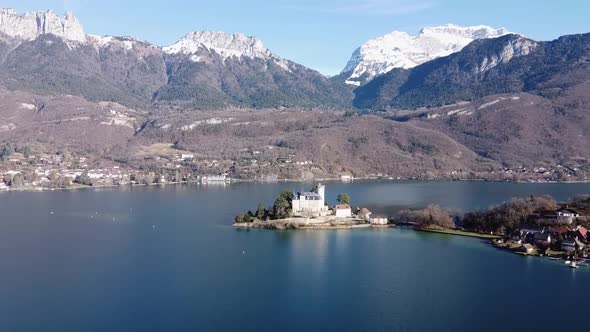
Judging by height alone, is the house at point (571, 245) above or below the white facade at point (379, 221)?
below

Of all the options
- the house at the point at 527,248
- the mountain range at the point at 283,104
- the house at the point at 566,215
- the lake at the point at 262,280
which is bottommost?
the lake at the point at 262,280

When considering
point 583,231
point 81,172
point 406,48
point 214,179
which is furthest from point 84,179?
point 406,48

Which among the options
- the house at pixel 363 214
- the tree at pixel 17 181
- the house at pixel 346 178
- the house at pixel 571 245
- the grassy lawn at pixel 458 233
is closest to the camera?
the house at pixel 571 245

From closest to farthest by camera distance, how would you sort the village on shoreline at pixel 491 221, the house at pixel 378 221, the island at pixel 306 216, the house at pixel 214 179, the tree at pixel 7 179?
the village on shoreline at pixel 491 221 → the island at pixel 306 216 → the house at pixel 378 221 → the tree at pixel 7 179 → the house at pixel 214 179

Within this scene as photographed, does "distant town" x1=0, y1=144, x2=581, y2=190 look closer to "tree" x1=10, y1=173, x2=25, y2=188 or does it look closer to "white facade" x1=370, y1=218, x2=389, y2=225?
"tree" x1=10, y1=173, x2=25, y2=188

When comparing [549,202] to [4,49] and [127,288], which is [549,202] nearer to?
[127,288]

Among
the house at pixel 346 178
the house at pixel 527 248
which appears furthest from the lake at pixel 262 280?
the house at pixel 346 178

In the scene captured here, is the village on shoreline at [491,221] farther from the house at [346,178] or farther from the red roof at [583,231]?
the house at [346,178]

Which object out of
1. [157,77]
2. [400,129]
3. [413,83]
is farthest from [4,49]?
[413,83]
